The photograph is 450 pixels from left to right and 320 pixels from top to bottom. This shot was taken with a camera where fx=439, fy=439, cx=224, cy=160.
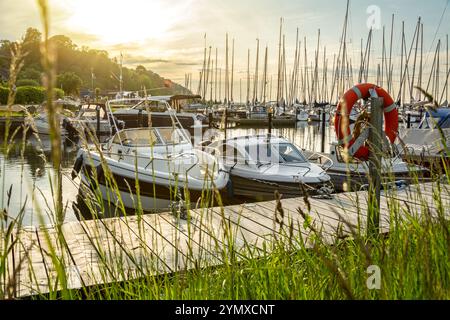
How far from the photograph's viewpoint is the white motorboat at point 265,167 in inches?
384

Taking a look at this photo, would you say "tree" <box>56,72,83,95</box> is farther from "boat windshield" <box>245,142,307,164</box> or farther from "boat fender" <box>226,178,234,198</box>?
"boat fender" <box>226,178,234,198</box>

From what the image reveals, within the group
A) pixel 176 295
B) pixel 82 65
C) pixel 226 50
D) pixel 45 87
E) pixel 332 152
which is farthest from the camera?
pixel 82 65

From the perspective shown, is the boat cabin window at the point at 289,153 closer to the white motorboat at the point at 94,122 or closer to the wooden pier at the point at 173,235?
the wooden pier at the point at 173,235

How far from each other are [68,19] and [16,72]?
1.59 meters

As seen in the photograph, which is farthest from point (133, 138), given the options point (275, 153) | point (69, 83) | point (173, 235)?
point (69, 83)

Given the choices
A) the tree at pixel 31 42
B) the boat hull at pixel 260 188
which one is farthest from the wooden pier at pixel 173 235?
the boat hull at pixel 260 188

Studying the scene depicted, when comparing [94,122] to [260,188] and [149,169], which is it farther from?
[260,188]

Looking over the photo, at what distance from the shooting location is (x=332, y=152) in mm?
12305

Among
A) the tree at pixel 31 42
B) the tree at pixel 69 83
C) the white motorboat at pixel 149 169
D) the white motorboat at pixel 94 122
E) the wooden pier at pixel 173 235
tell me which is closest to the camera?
the tree at pixel 31 42

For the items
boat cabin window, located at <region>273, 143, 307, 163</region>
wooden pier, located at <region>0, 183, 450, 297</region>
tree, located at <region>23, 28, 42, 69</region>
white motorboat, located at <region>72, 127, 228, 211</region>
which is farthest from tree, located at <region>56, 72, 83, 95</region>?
tree, located at <region>23, 28, 42, 69</region>

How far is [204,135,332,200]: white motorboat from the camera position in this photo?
9.75 meters

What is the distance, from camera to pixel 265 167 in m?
10.3
